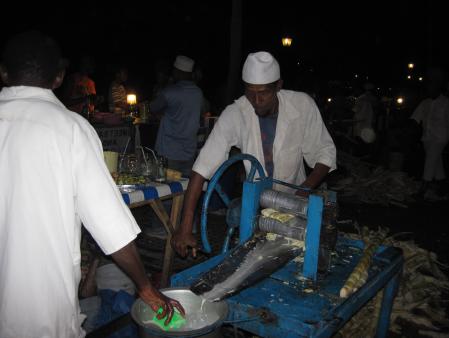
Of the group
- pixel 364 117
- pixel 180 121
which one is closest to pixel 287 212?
pixel 180 121

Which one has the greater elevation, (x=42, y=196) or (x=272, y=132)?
(x=272, y=132)

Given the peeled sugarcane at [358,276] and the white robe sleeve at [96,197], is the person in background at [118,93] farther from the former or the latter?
the white robe sleeve at [96,197]

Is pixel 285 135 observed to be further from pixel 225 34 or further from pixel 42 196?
pixel 225 34

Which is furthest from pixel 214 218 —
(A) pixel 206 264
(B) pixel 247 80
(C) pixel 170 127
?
(A) pixel 206 264

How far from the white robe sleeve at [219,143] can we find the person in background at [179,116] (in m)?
2.88

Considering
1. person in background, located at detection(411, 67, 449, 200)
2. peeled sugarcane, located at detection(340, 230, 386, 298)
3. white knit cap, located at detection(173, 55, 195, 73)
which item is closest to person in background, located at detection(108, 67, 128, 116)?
white knit cap, located at detection(173, 55, 195, 73)

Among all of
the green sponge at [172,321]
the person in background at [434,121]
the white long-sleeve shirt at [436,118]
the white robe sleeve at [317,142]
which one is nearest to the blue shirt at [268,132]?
the white robe sleeve at [317,142]

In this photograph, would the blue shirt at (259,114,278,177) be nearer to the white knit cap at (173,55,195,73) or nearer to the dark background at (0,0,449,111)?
the white knit cap at (173,55,195,73)

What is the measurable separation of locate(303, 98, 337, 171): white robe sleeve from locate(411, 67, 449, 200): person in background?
6100 millimetres

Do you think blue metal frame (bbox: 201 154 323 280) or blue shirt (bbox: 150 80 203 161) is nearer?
blue metal frame (bbox: 201 154 323 280)

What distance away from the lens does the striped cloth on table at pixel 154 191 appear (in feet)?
13.6

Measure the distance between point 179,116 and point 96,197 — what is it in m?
4.75

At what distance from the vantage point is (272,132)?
3807mm

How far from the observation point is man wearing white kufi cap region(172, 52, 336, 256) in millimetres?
3422
